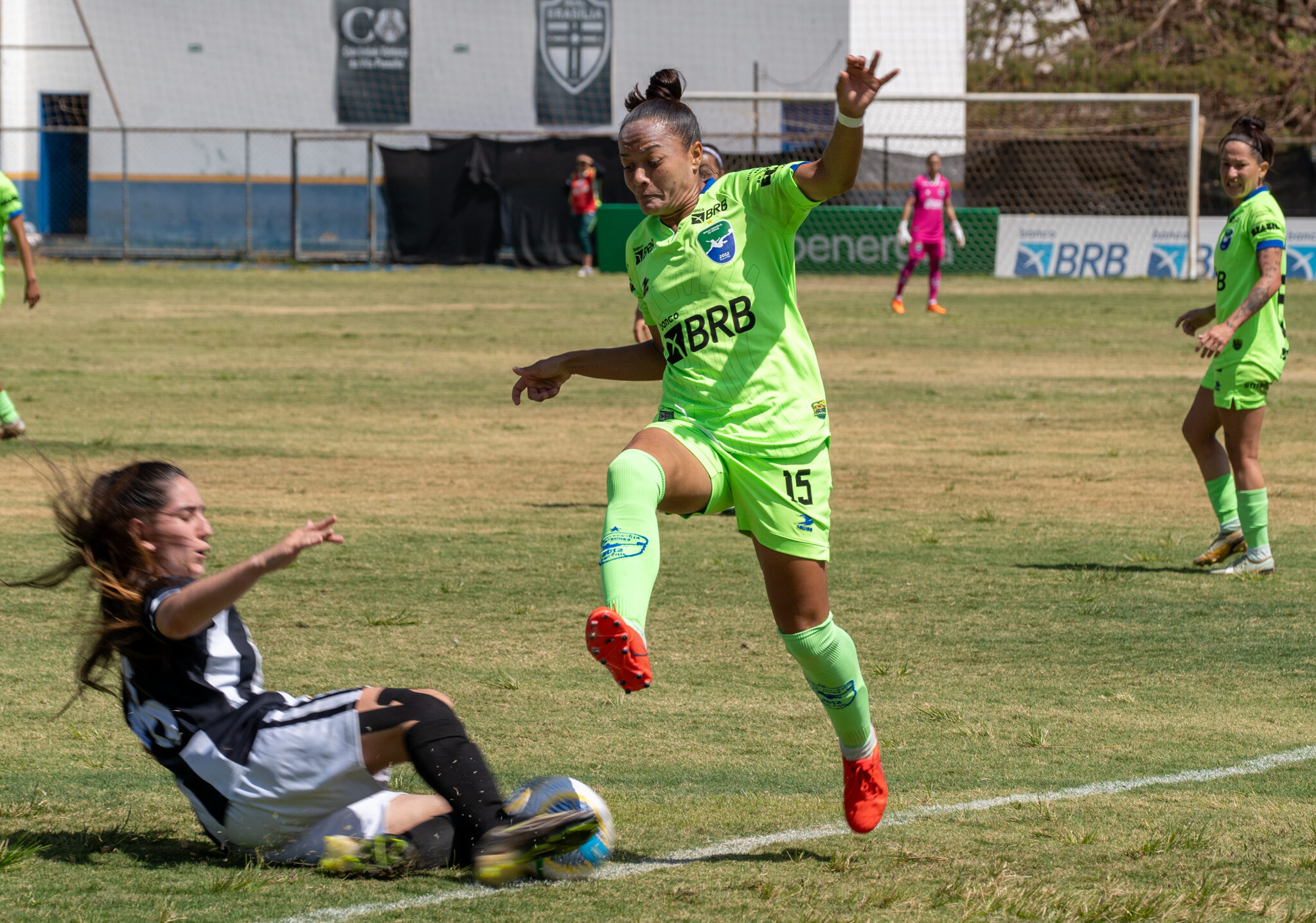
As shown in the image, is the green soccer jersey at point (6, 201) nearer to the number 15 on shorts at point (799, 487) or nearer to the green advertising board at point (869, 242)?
the number 15 on shorts at point (799, 487)

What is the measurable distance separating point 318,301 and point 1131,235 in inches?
627

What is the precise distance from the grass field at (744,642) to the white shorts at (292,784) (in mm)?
117

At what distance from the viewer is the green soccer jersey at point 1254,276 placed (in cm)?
Result: 808

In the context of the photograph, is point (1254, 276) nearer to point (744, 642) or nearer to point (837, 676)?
point (744, 642)

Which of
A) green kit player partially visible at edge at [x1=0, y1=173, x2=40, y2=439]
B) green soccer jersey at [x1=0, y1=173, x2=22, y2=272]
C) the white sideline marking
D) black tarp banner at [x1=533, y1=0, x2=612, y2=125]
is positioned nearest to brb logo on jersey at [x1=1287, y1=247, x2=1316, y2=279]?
black tarp banner at [x1=533, y1=0, x2=612, y2=125]

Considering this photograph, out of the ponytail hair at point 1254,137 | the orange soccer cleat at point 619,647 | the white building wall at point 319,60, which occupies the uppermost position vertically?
the white building wall at point 319,60

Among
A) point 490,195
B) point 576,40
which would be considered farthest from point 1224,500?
point 576,40

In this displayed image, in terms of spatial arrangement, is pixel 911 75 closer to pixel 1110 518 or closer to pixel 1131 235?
pixel 1131 235

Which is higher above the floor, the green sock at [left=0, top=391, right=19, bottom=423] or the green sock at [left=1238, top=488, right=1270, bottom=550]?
the green sock at [left=0, top=391, right=19, bottom=423]

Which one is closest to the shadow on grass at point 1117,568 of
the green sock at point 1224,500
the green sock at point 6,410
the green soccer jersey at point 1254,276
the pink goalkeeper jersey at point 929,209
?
the green sock at point 1224,500

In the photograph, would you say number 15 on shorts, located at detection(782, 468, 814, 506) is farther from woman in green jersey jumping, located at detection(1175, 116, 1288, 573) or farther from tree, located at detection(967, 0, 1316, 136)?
tree, located at detection(967, 0, 1316, 136)

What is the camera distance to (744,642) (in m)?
7.03

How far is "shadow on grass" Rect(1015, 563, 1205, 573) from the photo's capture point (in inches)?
336

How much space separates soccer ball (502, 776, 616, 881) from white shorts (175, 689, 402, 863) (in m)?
0.34
